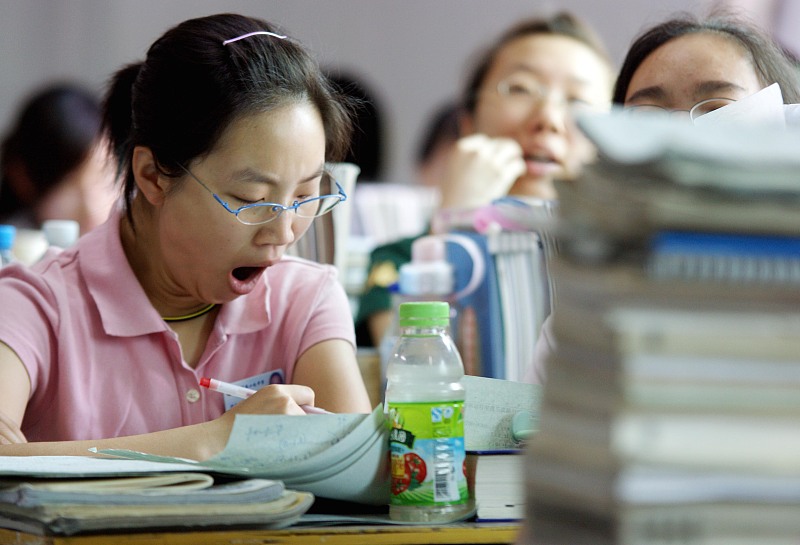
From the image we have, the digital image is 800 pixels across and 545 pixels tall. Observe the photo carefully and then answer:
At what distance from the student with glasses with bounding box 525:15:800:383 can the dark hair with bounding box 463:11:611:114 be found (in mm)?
1252

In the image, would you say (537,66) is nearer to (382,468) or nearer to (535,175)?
(535,175)

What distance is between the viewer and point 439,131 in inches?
189

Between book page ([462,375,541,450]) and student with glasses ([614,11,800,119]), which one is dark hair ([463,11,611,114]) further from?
book page ([462,375,541,450])

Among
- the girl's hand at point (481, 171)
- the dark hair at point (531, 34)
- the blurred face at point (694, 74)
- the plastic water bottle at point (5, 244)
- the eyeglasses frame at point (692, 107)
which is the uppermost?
the dark hair at point (531, 34)

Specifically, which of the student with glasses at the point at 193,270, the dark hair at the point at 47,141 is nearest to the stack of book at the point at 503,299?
the student with glasses at the point at 193,270

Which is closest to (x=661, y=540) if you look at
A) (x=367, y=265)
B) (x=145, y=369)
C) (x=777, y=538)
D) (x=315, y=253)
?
(x=777, y=538)

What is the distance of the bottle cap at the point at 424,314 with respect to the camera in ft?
3.07

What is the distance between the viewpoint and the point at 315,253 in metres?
1.82

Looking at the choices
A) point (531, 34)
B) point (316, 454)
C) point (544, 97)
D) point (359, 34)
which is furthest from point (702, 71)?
point (359, 34)

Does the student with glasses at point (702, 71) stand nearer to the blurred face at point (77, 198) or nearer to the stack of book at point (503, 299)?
the stack of book at point (503, 299)

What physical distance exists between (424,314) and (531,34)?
75.8 inches

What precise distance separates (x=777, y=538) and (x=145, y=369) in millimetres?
944

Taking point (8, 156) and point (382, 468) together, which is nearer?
point (382, 468)

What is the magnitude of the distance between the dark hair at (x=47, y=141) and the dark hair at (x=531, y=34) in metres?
1.13
